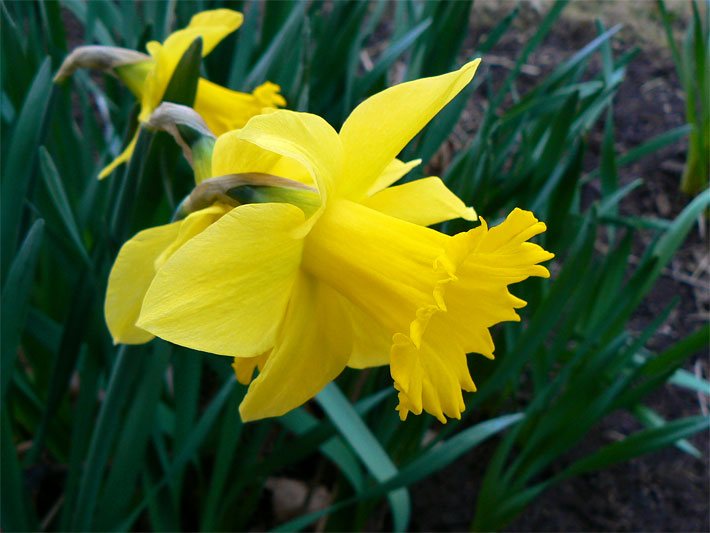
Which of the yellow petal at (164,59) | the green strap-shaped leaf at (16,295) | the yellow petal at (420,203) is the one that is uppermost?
the yellow petal at (420,203)

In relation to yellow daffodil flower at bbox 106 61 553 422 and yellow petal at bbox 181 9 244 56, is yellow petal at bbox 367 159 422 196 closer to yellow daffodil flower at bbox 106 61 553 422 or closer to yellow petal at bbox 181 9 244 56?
yellow daffodil flower at bbox 106 61 553 422

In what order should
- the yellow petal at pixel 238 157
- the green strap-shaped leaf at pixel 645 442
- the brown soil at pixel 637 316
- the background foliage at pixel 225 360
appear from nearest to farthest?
the yellow petal at pixel 238 157 < the background foliage at pixel 225 360 < the green strap-shaped leaf at pixel 645 442 < the brown soil at pixel 637 316

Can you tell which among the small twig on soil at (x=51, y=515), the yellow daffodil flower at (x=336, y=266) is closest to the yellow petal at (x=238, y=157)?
the yellow daffodil flower at (x=336, y=266)

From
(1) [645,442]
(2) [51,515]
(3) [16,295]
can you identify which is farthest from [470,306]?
(2) [51,515]

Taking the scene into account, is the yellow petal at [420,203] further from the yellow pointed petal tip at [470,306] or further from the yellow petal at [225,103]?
the yellow petal at [225,103]

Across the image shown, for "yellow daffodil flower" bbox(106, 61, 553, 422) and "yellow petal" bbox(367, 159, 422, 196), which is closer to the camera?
"yellow daffodil flower" bbox(106, 61, 553, 422)

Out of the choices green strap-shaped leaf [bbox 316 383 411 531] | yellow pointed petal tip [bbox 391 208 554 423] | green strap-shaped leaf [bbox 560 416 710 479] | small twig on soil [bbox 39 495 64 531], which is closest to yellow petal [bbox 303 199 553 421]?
yellow pointed petal tip [bbox 391 208 554 423]
